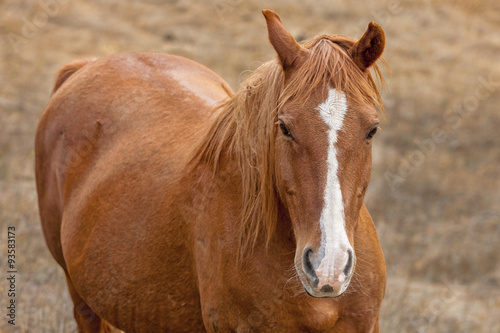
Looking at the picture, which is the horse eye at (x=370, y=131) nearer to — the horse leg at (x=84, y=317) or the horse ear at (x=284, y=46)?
the horse ear at (x=284, y=46)

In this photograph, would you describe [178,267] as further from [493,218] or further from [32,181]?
[493,218]

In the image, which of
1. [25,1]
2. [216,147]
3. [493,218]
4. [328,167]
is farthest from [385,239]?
[25,1]

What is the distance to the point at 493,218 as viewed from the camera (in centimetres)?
1003

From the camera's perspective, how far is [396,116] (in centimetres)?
1274

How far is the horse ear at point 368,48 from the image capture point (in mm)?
2334

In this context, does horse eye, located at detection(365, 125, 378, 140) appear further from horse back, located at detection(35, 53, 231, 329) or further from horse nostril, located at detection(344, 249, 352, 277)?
horse back, located at detection(35, 53, 231, 329)

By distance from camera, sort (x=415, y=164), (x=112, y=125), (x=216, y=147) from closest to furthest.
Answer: (x=216, y=147) → (x=112, y=125) → (x=415, y=164)

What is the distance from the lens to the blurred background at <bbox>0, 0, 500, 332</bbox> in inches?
266

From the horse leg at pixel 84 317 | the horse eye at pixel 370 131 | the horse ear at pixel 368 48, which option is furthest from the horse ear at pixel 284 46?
the horse leg at pixel 84 317

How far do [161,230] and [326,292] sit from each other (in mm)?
1280

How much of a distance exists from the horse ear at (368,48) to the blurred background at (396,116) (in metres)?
3.19

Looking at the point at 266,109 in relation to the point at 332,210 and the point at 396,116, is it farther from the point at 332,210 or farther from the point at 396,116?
the point at 396,116

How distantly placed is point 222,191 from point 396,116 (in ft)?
34.7

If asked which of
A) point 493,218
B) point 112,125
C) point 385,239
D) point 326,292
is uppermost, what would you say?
point 326,292
